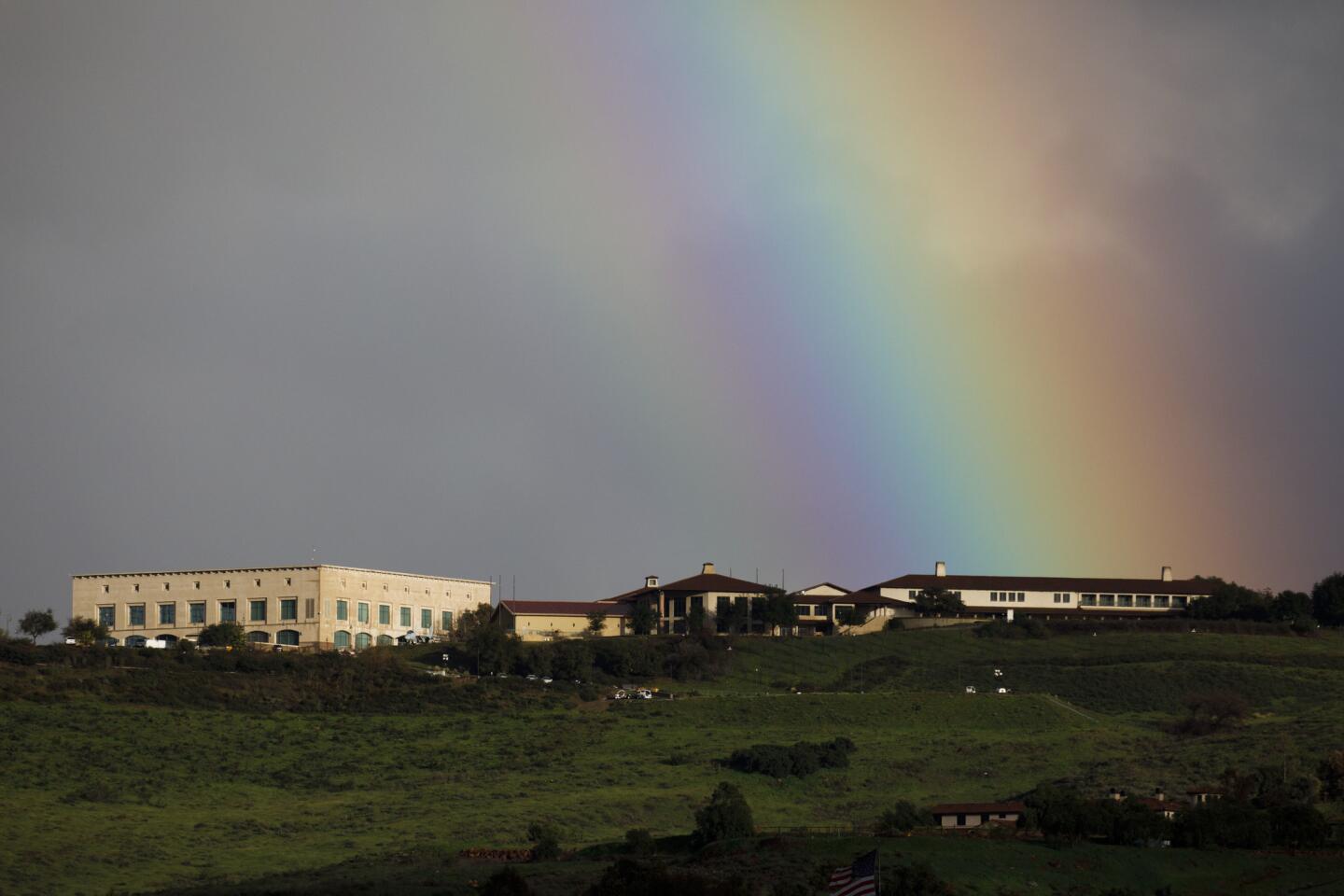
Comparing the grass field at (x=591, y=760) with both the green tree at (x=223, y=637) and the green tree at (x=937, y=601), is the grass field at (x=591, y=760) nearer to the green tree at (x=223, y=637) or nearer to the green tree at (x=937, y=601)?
the green tree at (x=223, y=637)

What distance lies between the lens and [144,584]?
146250 millimetres

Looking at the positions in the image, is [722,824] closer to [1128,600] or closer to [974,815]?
[974,815]

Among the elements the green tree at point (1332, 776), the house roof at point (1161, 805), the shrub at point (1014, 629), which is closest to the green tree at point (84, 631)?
the shrub at point (1014, 629)

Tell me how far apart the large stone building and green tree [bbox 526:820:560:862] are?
69045mm

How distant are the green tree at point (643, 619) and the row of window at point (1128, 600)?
4299 centimetres

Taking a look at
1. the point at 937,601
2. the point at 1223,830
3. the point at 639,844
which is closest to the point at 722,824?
the point at 639,844

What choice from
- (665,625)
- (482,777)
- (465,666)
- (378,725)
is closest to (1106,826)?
(482,777)

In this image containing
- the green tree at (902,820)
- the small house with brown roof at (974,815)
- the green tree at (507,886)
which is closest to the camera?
the green tree at (507,886)

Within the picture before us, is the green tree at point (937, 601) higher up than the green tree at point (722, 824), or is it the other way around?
the green tree at point (937, 601)

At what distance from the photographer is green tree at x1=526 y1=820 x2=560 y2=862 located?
229ft

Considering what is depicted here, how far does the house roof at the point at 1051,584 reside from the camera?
553 ft

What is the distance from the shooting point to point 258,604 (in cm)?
14412

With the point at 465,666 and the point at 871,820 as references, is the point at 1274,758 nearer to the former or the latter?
the point at 871,820

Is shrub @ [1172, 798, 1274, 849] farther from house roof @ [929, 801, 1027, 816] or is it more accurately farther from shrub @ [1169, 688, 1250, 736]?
shrub @ [1169, 688, 1250, 736]
